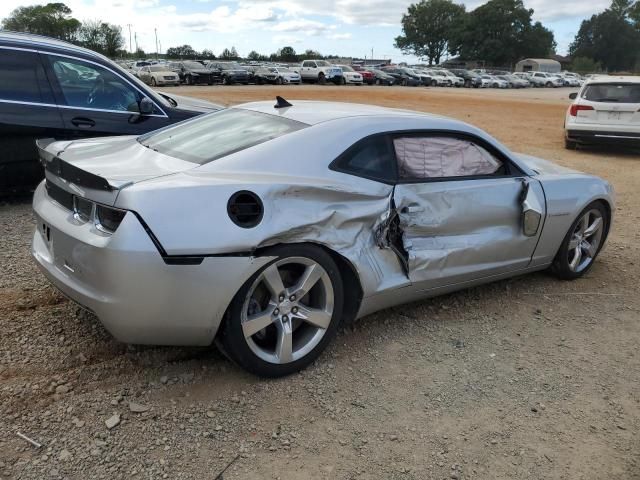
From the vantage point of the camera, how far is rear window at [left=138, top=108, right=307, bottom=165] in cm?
323

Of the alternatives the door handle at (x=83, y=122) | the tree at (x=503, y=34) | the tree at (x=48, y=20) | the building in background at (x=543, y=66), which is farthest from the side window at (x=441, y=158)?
the tree at (x=503, y=34)

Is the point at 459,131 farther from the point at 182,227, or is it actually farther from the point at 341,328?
the point at 182,227

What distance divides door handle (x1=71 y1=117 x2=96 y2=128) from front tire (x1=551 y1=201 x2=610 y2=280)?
15.4ft

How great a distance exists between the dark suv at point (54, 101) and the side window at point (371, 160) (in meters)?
3.58

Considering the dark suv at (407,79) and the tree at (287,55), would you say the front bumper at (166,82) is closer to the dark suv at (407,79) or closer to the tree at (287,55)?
the dark suv at (407,79)

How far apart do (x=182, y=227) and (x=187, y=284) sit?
269 mm

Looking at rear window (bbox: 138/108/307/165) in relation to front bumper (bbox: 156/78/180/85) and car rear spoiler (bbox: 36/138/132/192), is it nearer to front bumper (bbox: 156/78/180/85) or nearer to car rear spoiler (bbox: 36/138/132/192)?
car rear spoiler (bbox: 36/138/132/192)

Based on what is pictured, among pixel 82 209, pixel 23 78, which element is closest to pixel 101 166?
pixel 82 209

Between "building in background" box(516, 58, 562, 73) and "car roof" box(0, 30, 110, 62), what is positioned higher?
"car roof" box(0, 30, 110, 62)

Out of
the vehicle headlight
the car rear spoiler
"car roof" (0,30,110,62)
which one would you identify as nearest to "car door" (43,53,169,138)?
"car roof" (0,30,110,62)

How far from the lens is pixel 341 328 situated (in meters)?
3.65

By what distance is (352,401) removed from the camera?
117 inches

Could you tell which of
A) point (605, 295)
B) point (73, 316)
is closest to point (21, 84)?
point (73, 316)

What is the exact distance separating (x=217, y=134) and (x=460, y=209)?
5.44ft
